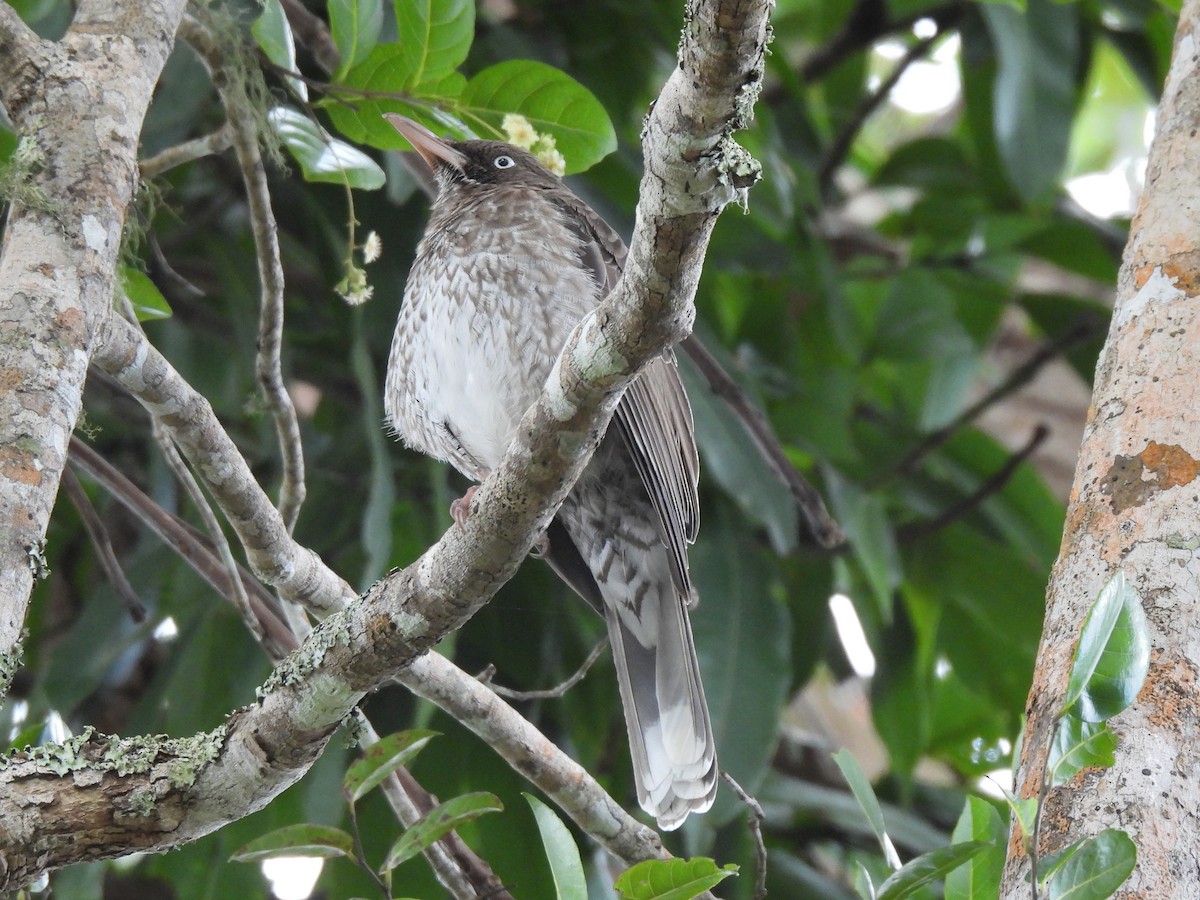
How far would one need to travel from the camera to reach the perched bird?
327 cm

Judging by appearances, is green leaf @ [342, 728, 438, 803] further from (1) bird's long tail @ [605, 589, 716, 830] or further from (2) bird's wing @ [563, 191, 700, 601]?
(2) bird's wing @ [563, 191, 700, 601]

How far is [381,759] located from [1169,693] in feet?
4.15

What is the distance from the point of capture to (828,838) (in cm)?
520

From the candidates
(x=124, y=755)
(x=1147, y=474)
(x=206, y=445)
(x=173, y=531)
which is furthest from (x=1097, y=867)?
(x=173, y=531)

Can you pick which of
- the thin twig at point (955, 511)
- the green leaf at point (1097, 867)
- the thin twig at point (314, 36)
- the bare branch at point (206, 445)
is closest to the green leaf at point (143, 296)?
the bare branch at point (206, 445)

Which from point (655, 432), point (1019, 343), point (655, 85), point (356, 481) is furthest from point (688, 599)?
point (1019, 343)

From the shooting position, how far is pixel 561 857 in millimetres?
2184

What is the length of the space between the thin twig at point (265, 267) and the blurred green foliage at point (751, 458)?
88cm

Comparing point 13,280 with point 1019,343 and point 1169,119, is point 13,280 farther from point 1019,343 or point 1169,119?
point 1019,343

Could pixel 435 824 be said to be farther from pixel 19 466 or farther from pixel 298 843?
pixel 19 466

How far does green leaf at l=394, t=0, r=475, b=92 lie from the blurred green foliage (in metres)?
0.85

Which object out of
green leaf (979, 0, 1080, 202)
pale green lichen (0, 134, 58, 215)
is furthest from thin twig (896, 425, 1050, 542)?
pale green lichen (0, 134, 58, 215)

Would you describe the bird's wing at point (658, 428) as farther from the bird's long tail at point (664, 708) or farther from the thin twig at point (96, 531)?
the thin twig at point (96, 531)

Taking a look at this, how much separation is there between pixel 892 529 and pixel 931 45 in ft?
7.07
